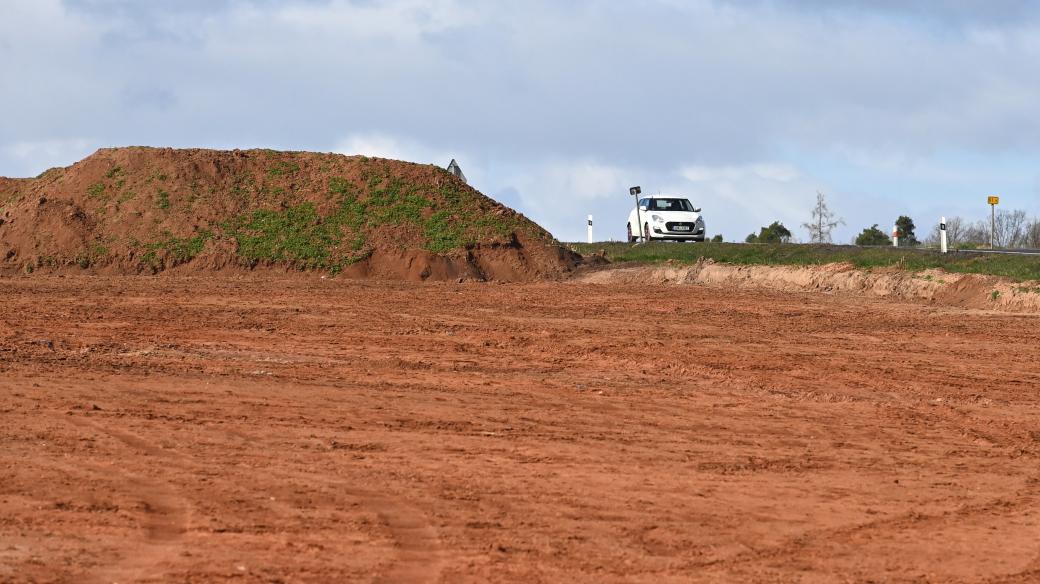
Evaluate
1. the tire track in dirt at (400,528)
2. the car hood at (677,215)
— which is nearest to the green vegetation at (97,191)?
the car hood at (677,215)

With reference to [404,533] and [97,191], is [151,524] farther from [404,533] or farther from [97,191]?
[97,191]

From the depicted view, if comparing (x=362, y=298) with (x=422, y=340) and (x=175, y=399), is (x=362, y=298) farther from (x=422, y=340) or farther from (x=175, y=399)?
(x=175, y=399)

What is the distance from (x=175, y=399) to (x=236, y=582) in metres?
6.09

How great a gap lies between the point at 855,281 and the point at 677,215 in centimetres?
1272

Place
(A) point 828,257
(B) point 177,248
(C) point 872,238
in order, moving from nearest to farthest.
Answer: (A) point 828,257
(B) point 177,248
(C) point 872,238

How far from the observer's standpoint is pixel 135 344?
17.3 meters

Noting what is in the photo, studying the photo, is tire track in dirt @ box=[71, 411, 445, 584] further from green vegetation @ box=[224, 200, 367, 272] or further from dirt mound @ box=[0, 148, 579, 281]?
green vegetation @ box=[224, 200, 367, 272]

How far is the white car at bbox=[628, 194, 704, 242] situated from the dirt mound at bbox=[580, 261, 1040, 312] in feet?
22.9

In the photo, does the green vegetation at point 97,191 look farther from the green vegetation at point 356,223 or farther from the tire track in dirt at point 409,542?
the tire track in dirt at point 409,542

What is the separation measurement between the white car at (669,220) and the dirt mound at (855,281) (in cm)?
698

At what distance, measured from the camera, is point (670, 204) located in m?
41.5

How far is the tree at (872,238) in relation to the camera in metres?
56.1

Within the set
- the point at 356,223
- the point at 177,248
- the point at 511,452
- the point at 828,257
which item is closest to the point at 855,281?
the point at 828,257

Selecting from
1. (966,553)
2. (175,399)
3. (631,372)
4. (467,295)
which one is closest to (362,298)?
(467,295)
